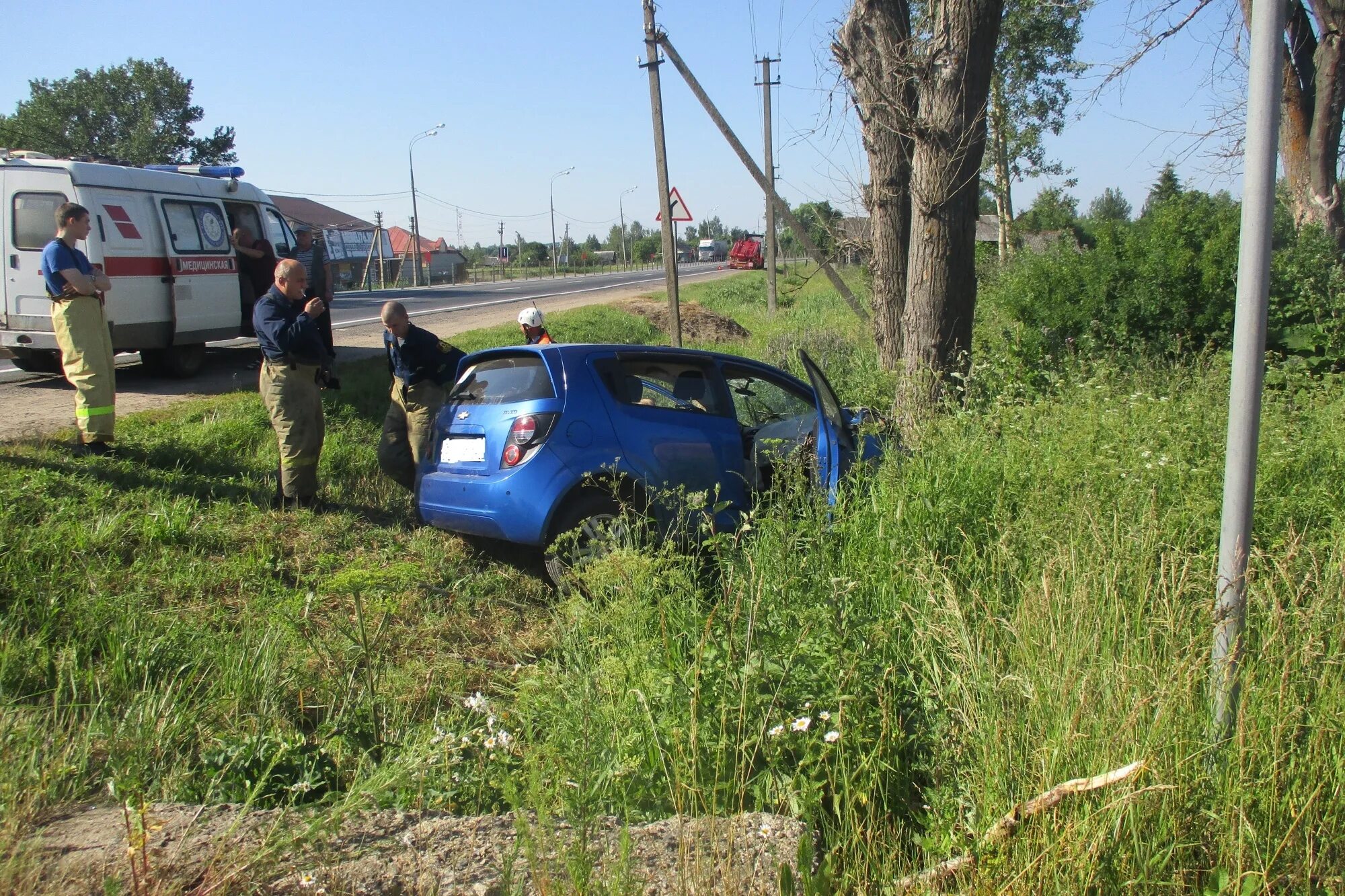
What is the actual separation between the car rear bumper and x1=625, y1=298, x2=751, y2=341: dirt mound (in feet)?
43.7

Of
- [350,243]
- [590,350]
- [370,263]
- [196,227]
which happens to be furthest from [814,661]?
[350,243]

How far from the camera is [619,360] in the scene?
6344 millimetres

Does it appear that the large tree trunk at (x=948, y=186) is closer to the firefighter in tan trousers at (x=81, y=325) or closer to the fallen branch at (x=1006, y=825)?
the fallen branch at (x=1006, y=825)

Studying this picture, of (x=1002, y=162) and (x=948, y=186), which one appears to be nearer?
(x=948, y=186)

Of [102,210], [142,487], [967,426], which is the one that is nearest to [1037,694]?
[967,426]

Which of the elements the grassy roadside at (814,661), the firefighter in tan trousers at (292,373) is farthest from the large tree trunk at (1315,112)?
the firefighter in tan trousers at (292,373)

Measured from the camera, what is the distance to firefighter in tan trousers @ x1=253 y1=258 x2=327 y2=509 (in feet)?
22.4

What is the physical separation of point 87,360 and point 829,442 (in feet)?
17.1

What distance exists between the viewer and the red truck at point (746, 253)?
61.5 metres

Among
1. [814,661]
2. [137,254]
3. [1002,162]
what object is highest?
[1002,162]

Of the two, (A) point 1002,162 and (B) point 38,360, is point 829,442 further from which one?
(A) point 1002,162

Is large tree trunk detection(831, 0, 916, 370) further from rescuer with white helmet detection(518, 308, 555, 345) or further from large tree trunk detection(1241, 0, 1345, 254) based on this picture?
large tree trunk detection(1241, 0, 1345, 254)

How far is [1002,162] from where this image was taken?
33219 millimetres

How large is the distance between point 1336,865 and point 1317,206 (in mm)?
12988
